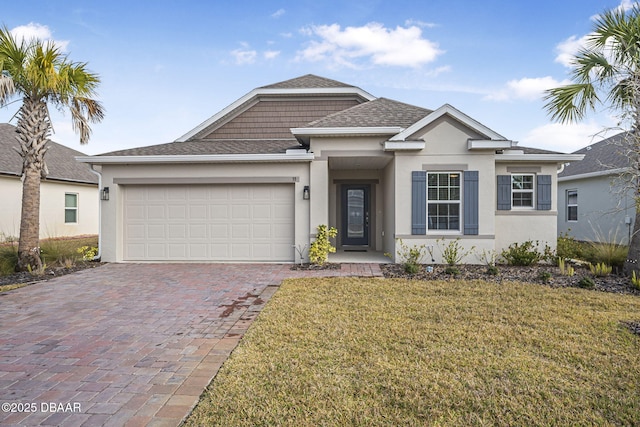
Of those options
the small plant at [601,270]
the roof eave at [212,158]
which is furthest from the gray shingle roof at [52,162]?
the small plant at [601,270]

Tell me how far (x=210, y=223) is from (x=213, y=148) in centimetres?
264

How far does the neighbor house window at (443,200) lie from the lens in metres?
9.57

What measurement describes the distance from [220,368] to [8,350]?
2.63 meters

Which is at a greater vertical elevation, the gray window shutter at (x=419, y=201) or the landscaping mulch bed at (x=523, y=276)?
the gray window shutter at (x=419, y=201)

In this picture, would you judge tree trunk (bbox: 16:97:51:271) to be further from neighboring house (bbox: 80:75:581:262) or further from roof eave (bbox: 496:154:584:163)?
roof eave (bbox: 496:154:584:163)

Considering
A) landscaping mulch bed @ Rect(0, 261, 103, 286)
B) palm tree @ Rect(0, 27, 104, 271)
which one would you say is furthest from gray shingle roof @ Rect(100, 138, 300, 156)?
landscaping mulch bed @ Rect(0, 261, 103, 286)

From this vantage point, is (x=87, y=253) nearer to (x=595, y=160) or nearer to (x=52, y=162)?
(x=52, y=162)

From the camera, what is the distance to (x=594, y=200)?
1485 cm

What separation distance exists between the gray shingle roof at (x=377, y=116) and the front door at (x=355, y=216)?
2.77 metres

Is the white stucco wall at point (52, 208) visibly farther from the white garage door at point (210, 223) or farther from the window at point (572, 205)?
the window at point (572, 205)

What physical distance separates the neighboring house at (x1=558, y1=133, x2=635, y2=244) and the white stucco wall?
23434 mm

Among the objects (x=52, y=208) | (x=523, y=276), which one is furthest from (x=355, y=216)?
(x=52, y=208)

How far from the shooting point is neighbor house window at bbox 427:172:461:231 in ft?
Result: 31.4

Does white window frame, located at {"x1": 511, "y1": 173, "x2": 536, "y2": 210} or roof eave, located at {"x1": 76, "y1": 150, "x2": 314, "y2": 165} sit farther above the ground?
roof eave, located at {"x1": 76, "y1": 150, "x2": 314, "y2": 165}
